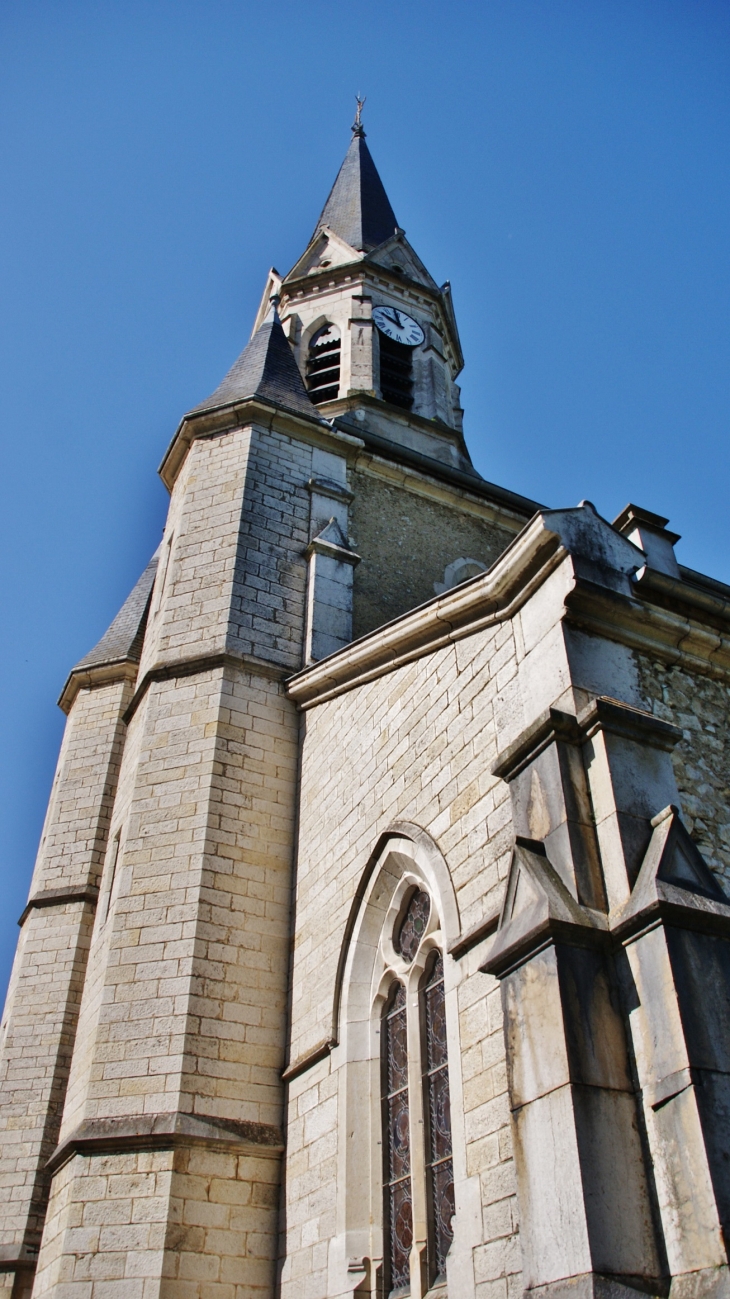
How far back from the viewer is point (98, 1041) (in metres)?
6.26

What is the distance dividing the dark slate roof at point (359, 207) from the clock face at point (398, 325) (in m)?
1.60

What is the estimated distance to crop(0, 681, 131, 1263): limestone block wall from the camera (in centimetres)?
774

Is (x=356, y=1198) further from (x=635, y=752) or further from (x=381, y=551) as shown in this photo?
(x=381, y=551)

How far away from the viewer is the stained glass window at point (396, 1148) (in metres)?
5.05

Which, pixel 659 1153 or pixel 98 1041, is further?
pixel 98 1041

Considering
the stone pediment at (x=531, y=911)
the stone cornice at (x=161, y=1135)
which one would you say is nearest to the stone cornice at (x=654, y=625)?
the stone pediment at (x=531, y=911)

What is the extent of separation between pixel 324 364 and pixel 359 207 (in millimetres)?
5180

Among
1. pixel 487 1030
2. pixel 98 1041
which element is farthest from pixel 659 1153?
pixel 98 1041

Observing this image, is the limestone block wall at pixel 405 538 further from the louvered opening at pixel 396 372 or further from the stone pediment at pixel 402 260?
the stone pediment at pixel 402 260

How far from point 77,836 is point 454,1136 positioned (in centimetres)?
592

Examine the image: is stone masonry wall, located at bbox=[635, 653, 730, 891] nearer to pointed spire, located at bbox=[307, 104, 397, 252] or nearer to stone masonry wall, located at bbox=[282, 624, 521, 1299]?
stone masonry wall, located at bbox=[282, 624, 521, 1299]

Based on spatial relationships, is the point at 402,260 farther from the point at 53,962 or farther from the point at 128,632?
the point at 53,962

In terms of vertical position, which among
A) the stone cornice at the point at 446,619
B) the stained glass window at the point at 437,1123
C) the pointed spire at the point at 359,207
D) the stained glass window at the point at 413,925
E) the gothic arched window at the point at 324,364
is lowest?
the stained glass window at the point at 437,1123

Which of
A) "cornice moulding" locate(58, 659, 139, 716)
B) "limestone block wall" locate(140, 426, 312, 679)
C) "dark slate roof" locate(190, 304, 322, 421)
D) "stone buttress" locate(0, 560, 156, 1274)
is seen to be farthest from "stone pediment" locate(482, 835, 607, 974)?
"cornice moulding" locate(58, 659, 139, 716)
